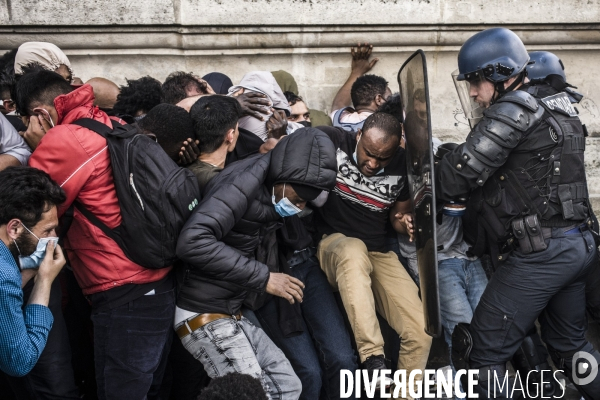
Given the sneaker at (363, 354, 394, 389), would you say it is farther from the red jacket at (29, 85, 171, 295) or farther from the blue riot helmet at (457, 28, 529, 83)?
the blue riot helmet at (457, 28, 529, 83)

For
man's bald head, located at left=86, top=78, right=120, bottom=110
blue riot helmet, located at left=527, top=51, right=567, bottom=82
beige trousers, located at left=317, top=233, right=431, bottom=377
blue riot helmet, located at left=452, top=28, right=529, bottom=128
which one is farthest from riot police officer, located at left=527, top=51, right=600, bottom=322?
man's bald head, located at left=86, top=78, right=120, bottom=110

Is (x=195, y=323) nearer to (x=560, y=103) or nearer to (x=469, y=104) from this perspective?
(x=469, y=104)

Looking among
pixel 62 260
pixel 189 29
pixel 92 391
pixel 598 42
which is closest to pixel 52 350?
pixel 62 260

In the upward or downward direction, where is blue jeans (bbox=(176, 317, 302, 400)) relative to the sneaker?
upward

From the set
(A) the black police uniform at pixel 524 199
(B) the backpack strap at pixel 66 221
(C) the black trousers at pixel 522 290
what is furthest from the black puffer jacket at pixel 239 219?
(C) the black trousers at pixel 522 290

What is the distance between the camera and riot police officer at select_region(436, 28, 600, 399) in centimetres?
368

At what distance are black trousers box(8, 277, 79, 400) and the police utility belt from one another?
7.99 feet

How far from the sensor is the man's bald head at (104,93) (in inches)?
181

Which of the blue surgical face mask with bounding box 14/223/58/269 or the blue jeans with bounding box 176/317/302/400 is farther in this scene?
the blue jeans with bounding box 176/317/302/400

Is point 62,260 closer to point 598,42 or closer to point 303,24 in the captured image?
point 303,24

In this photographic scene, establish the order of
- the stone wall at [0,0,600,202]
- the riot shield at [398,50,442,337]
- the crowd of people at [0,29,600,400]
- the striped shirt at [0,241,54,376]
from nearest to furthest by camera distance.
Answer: the striped shirt at [0,241,54,376] → the crowd of people at [0,29,600,400] → the riot shield at [398,50,442,337] → the stone wall at [0,0,600,202]

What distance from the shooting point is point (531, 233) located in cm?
375

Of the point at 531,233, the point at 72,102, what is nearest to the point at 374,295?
the point at 531,233

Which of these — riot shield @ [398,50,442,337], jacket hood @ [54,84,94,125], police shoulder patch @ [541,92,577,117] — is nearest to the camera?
jacket hood @ [54,84,94,125]
